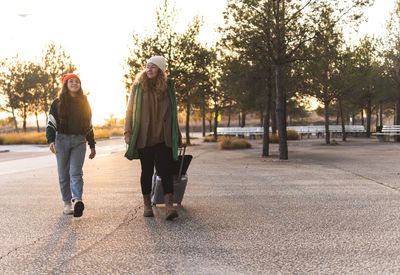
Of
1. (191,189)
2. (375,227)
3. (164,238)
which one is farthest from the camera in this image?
(191,189)

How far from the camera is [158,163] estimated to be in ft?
16.3

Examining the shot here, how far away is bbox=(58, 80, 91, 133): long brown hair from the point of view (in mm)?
5074

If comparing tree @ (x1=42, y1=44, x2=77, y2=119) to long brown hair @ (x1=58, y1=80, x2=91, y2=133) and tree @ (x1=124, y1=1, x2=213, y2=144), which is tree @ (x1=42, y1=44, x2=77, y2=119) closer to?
tree @ (x1=124, y1=1, x2=213, y2=144)

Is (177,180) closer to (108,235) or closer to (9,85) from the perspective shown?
(108,235)

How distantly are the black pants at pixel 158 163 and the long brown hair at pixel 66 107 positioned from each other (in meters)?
0.96

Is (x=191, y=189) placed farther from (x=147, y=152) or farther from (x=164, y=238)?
(x=164, y=238)

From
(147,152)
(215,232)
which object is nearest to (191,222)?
(215,232)

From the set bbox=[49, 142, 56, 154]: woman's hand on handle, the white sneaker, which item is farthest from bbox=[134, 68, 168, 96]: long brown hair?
the white sneaker

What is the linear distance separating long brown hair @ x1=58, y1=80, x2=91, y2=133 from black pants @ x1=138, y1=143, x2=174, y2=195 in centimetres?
96

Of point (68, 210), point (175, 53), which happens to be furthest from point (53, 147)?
point (175, 53)

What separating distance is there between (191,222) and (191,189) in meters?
2.73

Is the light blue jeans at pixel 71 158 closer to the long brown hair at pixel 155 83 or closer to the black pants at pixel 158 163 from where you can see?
the black pants at pixel 158 163

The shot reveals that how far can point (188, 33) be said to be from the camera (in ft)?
82.6

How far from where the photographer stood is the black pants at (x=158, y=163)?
4.90m
